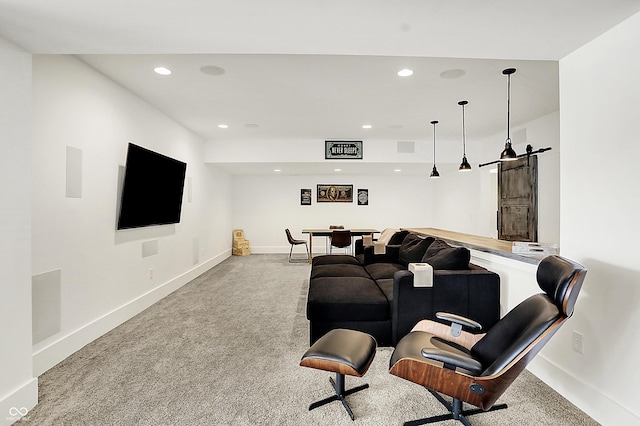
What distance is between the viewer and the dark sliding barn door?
5168 mm

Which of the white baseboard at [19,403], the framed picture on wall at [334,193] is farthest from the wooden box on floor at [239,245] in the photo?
the white baseboard at [19,403]

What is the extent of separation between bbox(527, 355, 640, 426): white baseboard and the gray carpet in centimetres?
5

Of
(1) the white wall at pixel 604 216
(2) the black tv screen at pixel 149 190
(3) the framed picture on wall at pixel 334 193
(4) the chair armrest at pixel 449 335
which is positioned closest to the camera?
(1) the white wall at pixel 604 216

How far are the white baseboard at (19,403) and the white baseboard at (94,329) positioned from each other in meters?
0.48

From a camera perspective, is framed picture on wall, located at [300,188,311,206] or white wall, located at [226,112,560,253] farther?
framed picture on wall, located at [300,188,311,206]

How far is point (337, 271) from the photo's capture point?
412cm

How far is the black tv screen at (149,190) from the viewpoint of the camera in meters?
3.72

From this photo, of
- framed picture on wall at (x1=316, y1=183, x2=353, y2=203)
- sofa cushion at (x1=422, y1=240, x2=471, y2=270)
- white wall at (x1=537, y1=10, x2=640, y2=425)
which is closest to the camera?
white wall at (x1=537, y1=10, x2=640, y2=425)

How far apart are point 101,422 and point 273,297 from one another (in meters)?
2.85

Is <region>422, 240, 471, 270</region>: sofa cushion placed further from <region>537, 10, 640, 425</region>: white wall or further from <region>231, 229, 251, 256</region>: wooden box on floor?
<region>231, 229, 251, 256</region>: wooden box on floor

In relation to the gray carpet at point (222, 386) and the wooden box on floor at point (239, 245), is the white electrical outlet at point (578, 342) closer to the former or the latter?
the gray carpet at point (222, 386)

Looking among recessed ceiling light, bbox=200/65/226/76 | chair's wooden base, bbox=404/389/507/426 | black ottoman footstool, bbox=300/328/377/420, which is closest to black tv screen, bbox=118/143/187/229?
recessed ceiling light, bbox=200/65/226/76

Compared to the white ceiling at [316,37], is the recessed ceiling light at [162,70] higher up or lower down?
higher up

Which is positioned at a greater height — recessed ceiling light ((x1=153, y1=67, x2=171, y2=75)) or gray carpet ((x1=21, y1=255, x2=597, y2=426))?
recessed ceiling light ((x1=153, y1=67, x2=171, y2=75))
